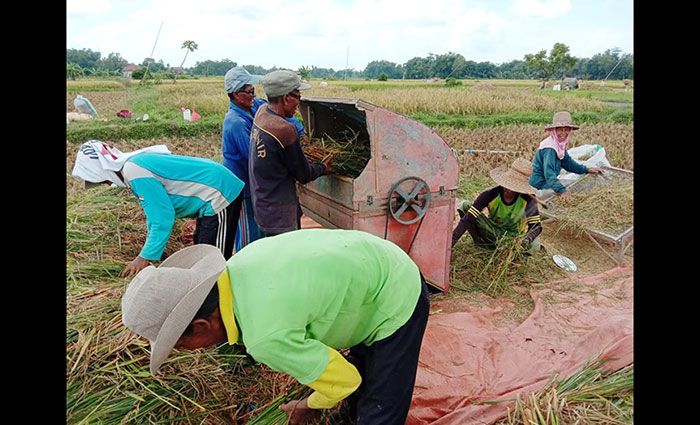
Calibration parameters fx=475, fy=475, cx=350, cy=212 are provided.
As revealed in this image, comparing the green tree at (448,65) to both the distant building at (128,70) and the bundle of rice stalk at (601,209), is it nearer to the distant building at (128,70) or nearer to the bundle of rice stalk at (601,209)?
the distant building at (128,70)

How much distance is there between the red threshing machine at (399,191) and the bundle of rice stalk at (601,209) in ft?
7.65

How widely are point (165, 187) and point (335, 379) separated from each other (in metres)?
2.29

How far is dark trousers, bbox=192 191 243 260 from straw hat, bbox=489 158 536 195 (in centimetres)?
254

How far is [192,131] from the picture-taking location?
15.0 meters

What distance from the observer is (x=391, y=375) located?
2051mm

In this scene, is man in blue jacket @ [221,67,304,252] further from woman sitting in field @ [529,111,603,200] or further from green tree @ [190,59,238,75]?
green tree @ [190,59,238,75]

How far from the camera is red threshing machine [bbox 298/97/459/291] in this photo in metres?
3.74

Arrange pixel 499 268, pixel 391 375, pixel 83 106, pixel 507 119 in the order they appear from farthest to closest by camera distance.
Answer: pixel 83 106 < pixel 507 119 < pixel 499 268 < pixel 391 375

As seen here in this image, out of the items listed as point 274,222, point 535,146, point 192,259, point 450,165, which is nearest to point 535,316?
point 450,165

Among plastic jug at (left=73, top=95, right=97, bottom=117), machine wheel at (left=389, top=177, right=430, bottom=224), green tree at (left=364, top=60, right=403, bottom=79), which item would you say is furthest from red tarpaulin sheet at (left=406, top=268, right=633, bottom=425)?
green tree at (left=364, top=60, right=403, bottom=79)

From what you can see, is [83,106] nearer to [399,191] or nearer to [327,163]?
[327,163]

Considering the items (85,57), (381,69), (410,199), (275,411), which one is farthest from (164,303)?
(381,69)

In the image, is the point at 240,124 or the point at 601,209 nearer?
the point at 240,124
